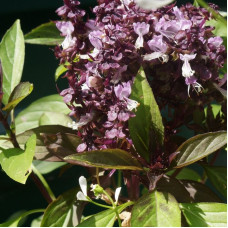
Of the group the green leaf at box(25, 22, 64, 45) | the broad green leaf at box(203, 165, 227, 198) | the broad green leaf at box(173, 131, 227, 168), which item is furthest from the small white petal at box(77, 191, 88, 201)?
the green leaf at box(25, 22, 64, 45)

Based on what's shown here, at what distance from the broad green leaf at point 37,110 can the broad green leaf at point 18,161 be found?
25cm

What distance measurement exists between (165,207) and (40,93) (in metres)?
0.76

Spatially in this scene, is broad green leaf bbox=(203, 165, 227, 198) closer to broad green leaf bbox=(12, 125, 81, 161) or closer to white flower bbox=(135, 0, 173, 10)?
broad green leaf bbox=(12, 125, 81, 161)

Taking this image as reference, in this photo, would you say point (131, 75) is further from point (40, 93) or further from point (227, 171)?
point (40, 93)

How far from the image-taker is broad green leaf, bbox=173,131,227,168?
0.56 meters

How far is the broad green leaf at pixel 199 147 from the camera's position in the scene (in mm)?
555

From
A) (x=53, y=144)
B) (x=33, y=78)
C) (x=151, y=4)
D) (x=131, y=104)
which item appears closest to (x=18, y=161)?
(x=53, y=144)

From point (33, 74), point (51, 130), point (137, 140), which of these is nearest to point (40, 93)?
point (33, 74)

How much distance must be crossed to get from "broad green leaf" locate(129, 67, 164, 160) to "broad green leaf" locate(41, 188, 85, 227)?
158mm

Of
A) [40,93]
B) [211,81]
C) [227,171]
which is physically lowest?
[40,93]

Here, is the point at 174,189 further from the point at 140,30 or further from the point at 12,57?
the point at 12,57

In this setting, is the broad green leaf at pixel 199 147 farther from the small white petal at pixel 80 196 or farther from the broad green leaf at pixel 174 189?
the small white petal at pixel 80 196

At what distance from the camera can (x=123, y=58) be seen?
562 mm

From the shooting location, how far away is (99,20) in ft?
2.00
